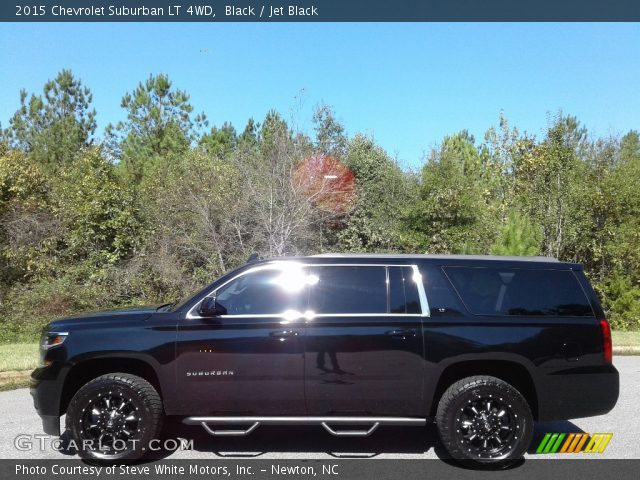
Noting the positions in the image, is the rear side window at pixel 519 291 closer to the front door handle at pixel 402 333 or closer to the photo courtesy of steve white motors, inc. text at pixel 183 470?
the front door handle at pixel 402 333

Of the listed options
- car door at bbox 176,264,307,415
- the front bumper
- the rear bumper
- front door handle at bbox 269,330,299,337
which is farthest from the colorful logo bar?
the front bumper

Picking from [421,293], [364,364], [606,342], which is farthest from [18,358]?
[606,342]

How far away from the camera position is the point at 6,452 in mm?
5715

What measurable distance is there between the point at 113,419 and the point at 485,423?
11.0 feet

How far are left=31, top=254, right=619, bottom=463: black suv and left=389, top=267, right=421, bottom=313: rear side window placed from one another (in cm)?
2

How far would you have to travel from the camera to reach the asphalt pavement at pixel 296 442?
5.68 meters

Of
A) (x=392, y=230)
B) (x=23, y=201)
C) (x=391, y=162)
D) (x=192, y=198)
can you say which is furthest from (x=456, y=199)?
(x=23, y=201)

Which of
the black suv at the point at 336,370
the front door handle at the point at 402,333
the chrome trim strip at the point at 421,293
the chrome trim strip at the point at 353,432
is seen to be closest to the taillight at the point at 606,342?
the black suv at the point at 336,370

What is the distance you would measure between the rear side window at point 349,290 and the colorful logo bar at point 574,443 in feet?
7.32

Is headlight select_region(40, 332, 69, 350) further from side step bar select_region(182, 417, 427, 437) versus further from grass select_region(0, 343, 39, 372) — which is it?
grass select_region(0, 343, 39, 372)

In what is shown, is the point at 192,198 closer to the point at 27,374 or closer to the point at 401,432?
the point at 27,374

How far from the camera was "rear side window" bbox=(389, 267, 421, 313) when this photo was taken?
18.2ft

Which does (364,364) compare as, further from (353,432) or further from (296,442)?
(296,442)

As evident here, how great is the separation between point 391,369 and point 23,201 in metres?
19.7
